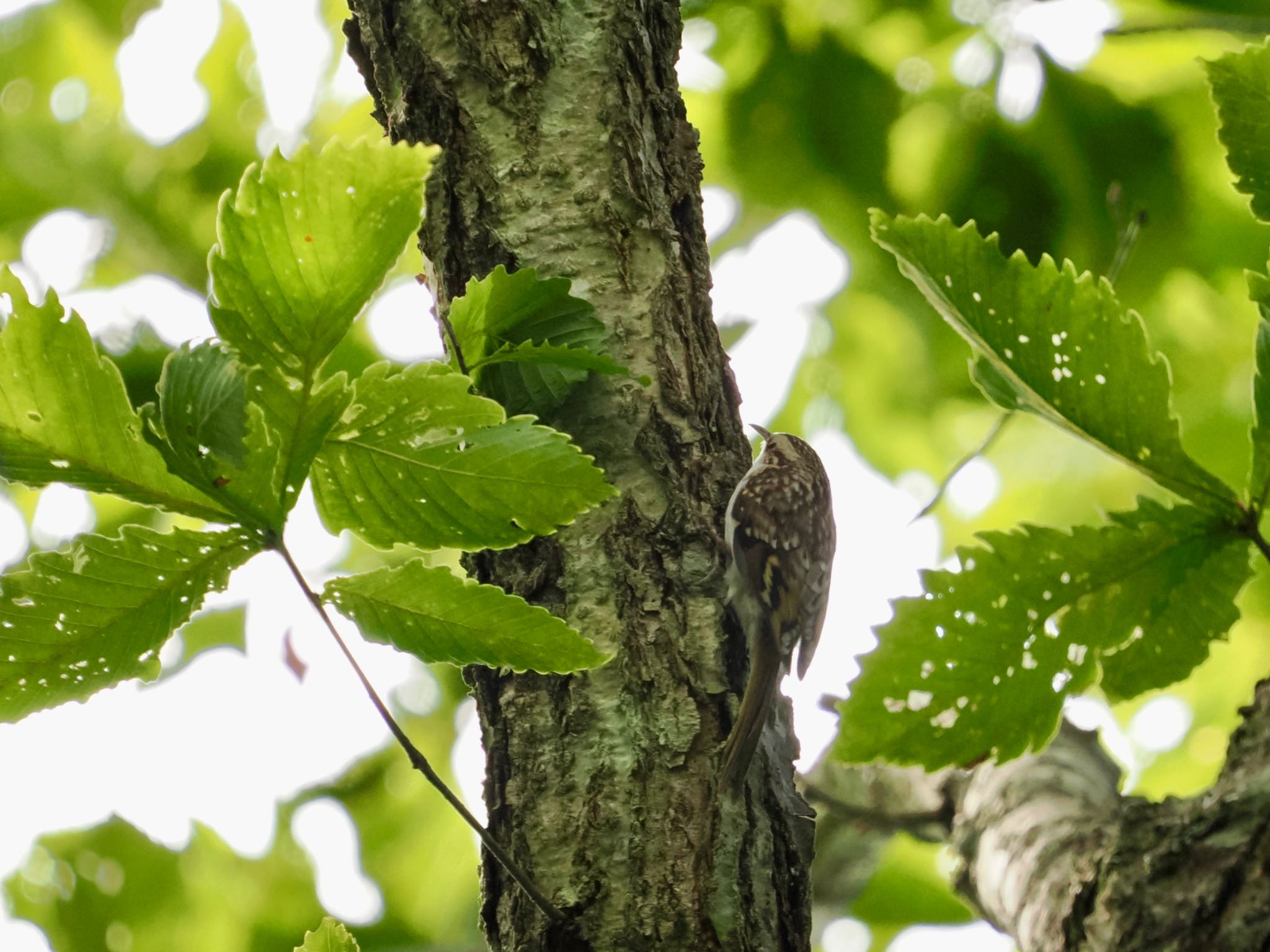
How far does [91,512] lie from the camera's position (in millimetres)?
3234

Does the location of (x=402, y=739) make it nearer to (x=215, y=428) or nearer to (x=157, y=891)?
(x=215, y=428)

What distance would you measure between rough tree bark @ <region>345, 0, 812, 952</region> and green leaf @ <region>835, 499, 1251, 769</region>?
0.36m

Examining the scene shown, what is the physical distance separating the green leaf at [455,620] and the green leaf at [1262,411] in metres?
0.48

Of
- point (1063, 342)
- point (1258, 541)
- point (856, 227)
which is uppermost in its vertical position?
point (856, 227)

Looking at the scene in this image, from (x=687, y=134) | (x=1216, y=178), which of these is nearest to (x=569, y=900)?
(x=687, y=134)

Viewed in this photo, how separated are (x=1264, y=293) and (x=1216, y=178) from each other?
229 centimetres

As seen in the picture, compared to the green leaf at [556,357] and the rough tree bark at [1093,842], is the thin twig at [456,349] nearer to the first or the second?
the green leaf at [556,357]

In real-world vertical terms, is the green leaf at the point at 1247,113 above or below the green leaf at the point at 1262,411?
above

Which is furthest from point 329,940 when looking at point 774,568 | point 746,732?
point 774,568

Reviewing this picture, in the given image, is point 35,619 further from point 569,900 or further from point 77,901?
point 77,901

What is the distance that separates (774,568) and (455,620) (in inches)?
60.6

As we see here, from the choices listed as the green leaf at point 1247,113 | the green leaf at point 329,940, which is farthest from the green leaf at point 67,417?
the green leaf at point 1247,113

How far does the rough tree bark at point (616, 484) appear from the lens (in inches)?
45.9

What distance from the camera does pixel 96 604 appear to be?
0.81 meters
